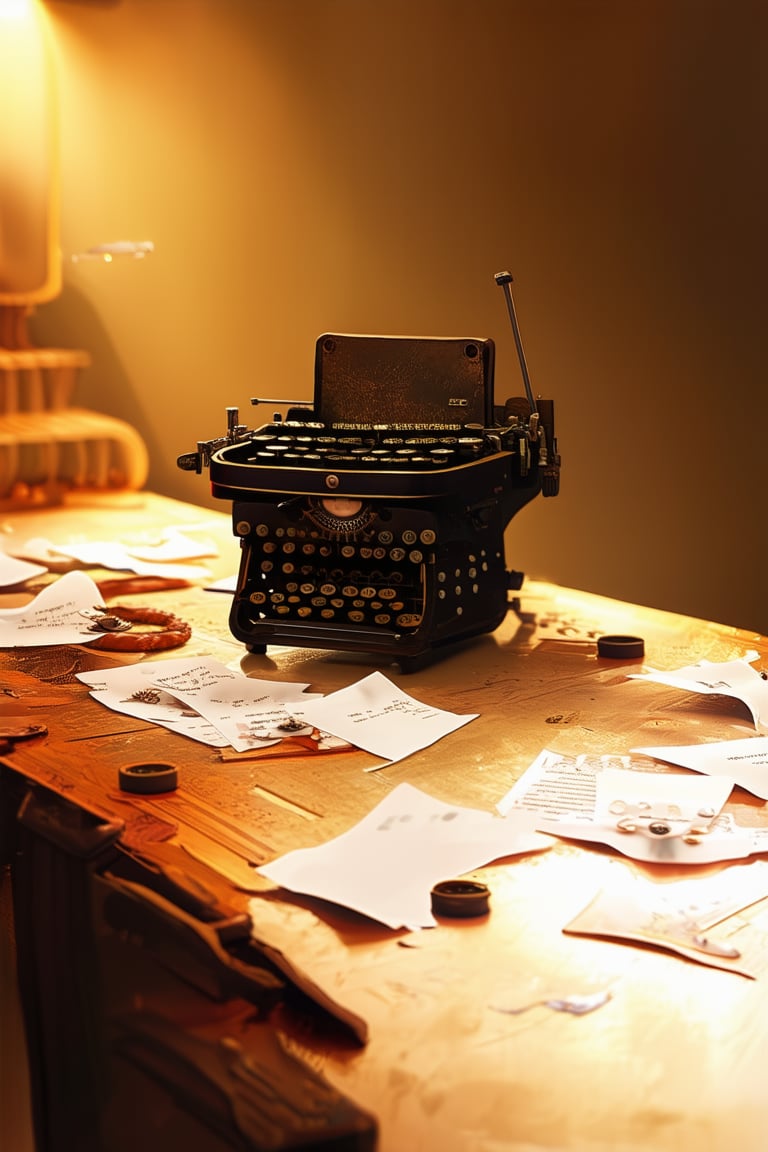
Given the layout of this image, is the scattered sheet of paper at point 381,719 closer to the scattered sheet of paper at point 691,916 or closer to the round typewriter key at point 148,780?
the round typewriter key at point 148,780

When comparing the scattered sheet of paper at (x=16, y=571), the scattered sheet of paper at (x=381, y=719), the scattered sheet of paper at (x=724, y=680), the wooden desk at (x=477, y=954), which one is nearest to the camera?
the wooden desk at (x=477, y=954)

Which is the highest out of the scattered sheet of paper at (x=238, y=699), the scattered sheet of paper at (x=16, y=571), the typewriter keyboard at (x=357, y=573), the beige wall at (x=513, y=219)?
the beige wall at (x=513, y=219)

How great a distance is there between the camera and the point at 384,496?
6.79 ft

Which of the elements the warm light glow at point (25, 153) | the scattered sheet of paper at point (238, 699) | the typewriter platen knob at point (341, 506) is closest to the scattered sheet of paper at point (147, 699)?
the scattered sheet of paper at point (238, 699)

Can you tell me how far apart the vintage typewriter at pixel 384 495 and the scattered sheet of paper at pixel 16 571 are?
56cm

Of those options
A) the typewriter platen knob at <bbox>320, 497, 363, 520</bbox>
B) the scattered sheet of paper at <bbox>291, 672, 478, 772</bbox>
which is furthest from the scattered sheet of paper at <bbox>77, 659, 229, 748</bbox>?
the typewriter platen knob at <bbox>320, 497, 363, 520</bbox>

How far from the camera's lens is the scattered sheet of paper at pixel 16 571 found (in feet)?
8.75

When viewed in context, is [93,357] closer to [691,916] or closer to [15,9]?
[15,9]

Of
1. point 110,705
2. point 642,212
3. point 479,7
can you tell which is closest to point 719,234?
point 642,212

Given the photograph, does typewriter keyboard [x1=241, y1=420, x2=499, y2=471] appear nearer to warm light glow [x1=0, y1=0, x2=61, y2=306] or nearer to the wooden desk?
the wooden desk

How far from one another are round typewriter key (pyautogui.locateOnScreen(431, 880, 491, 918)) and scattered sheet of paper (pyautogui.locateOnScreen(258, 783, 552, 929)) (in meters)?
0.01

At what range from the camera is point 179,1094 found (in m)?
1.04

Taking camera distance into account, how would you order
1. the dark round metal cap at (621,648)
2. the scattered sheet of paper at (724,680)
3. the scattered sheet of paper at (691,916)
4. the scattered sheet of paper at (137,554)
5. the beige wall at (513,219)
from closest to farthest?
1. the scattered sheet of paper at (691,916)
2. the scattered sheet of paper at (724,680)
3. the dark round metal cap at (621,648)
4. the scattered sheet of paper at (137,554)
5. the beige wall at (513,219)

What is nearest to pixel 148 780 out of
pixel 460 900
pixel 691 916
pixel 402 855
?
pixel 402 855
